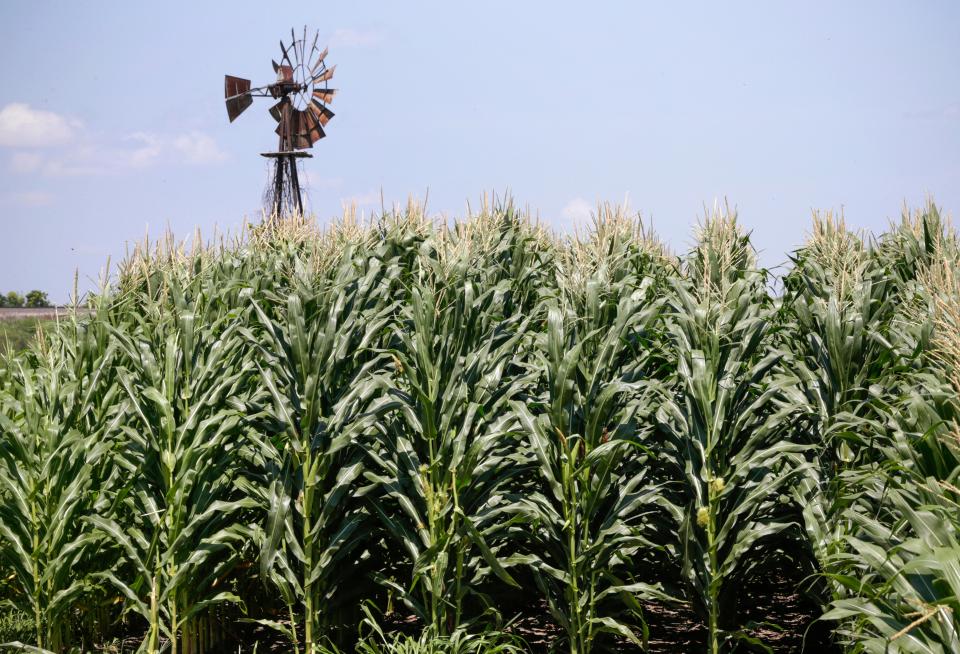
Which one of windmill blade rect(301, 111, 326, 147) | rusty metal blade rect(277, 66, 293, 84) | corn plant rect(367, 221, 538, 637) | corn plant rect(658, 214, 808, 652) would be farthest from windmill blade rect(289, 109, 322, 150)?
corn plant rect(658, 214, 808, 652)

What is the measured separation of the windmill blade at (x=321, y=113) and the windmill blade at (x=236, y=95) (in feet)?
7.85

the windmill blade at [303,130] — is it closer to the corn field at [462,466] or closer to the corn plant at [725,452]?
the corn field at [462,466]

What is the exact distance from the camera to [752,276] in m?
6.35

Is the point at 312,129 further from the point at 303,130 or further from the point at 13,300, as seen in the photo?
the point at 13,300

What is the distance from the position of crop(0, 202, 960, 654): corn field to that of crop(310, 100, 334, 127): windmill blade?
920 inches

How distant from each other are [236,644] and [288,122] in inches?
989

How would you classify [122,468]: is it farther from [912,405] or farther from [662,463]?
[912,405]

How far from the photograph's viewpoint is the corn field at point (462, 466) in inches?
197

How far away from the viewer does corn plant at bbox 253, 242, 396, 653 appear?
508cm

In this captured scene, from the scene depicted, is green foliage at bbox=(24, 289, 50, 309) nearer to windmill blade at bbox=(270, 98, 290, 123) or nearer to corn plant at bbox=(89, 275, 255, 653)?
windmill blade at bbox=(270, 98, 290, 123)

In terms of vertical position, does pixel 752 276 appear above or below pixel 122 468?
above

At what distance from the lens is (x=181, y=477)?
5.13 meters

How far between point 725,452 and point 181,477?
3.12 metres

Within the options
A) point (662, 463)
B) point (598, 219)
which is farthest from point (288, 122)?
point (662, 463)
